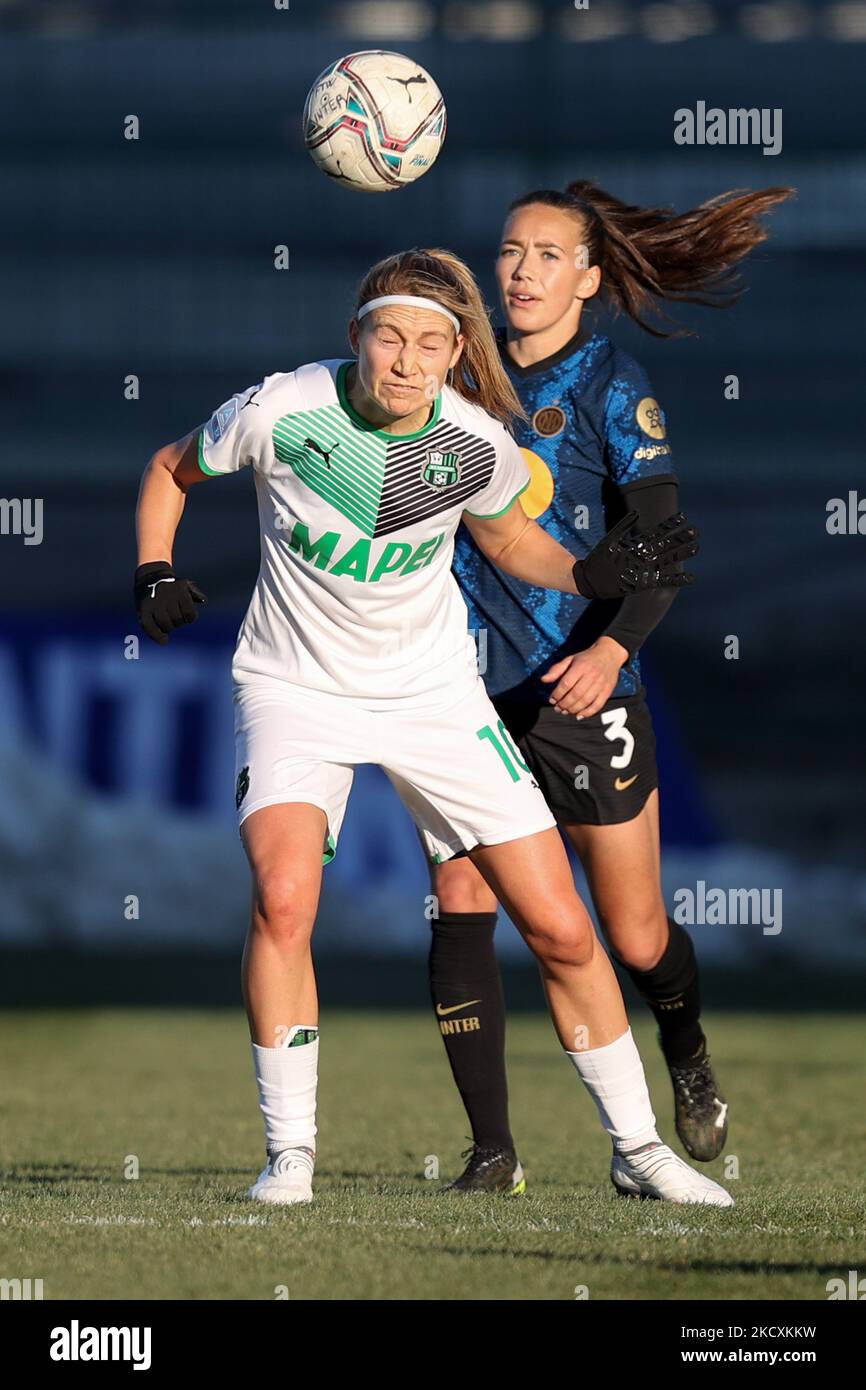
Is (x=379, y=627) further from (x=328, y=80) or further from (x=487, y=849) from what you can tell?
(x=328, y=80)

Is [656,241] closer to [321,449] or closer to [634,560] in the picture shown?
[634,560]

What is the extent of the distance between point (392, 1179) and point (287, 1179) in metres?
1.04

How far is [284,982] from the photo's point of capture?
429cm

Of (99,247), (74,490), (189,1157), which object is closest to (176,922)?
(74,490)

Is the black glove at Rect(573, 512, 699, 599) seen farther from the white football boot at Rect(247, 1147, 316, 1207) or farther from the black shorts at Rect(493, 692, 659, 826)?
the white football boot at Rect(247, 1147, 316, 1207)

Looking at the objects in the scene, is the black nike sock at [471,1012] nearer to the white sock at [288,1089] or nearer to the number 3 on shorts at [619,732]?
the number 3 on shorts at [619,732]

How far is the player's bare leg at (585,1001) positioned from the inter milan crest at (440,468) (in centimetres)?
81

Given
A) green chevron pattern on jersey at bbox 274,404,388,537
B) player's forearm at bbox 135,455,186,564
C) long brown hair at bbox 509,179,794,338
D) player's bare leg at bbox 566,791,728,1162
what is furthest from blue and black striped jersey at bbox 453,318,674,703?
player's forearm at bbox 135,455,186,564

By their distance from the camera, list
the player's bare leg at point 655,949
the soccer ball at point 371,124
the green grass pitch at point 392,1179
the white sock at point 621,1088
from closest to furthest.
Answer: the green grass pitch at point 392,1179 → the white sock at point 621,1088 → the soccer ball at point 371,124 → the player's bare leg at point 655,949

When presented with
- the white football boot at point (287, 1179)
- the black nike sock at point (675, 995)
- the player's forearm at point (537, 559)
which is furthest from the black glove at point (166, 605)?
the black nike sock at point (675, 995)

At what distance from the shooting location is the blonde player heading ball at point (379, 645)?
4258 mm

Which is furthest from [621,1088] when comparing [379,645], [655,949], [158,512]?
[158,512]

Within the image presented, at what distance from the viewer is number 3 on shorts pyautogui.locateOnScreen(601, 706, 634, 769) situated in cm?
508

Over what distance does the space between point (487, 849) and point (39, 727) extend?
7354 millimetres
